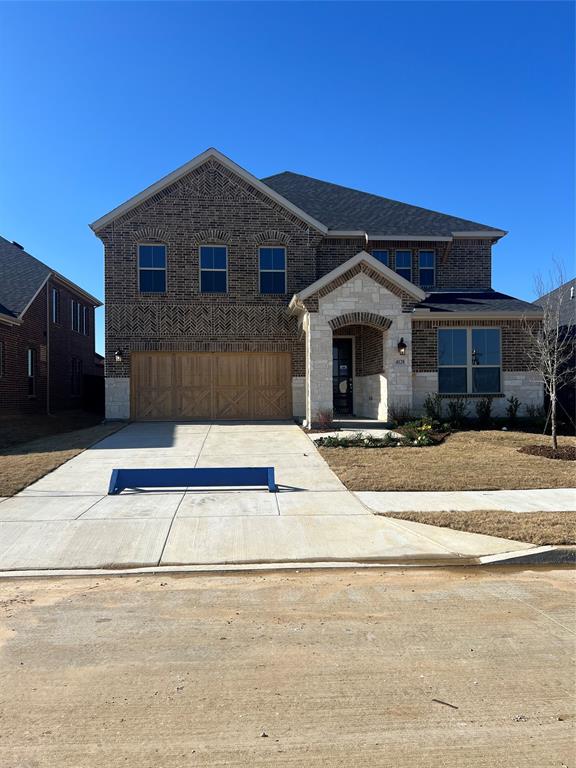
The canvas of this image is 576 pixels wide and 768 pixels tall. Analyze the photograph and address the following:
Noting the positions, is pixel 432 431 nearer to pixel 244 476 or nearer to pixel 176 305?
pixel 244 476

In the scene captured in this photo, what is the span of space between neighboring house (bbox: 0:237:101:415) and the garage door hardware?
11.5m

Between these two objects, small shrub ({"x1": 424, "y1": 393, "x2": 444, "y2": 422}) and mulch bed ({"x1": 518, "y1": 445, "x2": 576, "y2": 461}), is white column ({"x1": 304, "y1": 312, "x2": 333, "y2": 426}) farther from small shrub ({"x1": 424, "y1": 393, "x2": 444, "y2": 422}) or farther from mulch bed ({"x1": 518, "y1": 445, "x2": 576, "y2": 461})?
mulch bed ({"x1": 518, "y1": 445, "x2": 576, "y2": 461})

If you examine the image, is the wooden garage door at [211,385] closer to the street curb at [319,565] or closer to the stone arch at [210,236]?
the stone arch at [210,236]

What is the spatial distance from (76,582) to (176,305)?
43.2 ft

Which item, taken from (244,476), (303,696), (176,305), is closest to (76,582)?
(303,696)

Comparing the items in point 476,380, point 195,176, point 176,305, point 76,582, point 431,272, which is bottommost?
point 76,582

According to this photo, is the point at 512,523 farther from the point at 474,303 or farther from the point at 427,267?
the point at 427,267

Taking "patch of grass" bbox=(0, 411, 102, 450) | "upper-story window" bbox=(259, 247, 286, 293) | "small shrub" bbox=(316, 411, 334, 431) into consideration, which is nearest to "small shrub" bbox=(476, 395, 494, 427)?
"small shrub" bbox=(316, 411, 334, 431)

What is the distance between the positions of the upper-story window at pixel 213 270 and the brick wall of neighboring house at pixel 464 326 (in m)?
6.39

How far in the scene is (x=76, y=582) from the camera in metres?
5.62

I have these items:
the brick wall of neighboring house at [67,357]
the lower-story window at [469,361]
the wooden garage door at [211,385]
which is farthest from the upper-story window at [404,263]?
the brick wall of neighboring house at [67,357]

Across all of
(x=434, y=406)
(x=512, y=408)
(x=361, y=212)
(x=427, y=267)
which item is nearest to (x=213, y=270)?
(x=361, y=212)

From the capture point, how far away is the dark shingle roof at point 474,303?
16.4m

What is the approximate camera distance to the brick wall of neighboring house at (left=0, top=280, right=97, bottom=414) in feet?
62.6
